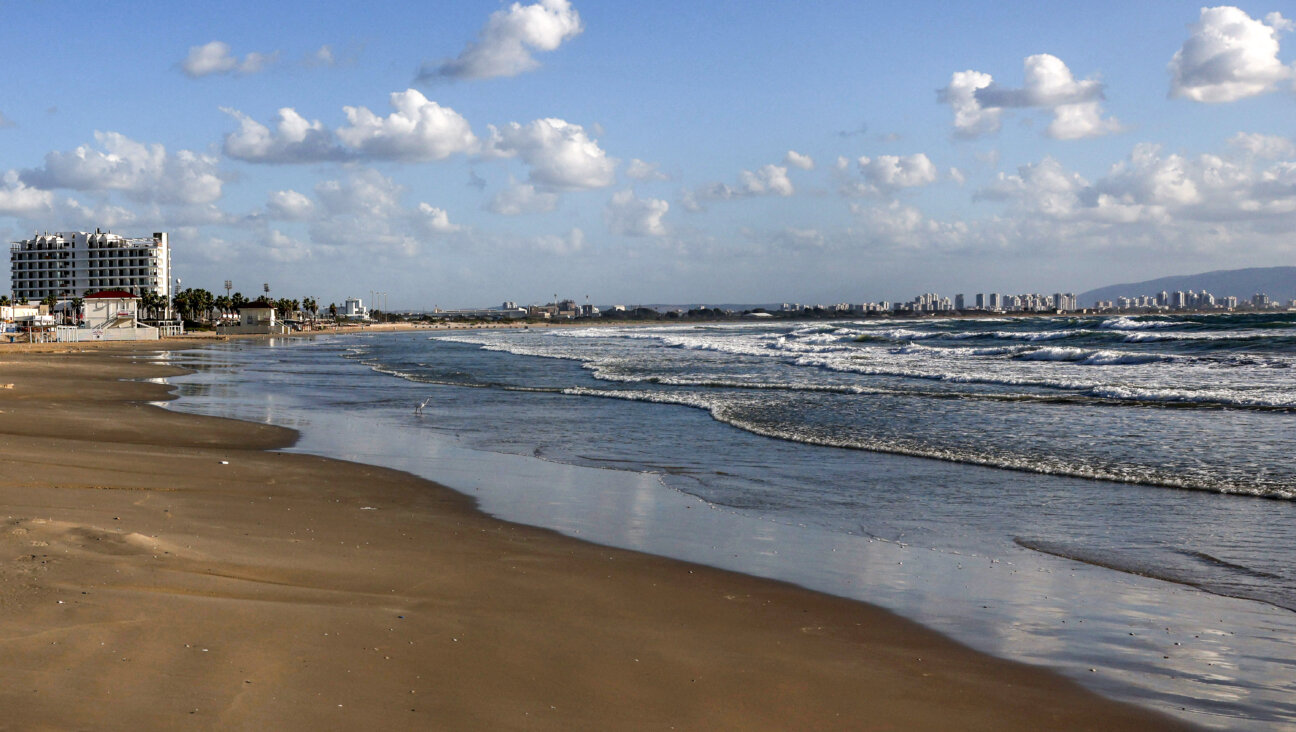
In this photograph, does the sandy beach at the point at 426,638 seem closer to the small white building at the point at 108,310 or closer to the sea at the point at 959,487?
the sea at the point at 959,487

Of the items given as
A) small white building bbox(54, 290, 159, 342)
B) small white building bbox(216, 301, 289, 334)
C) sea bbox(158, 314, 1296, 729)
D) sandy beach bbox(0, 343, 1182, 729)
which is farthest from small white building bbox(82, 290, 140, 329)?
sandy beach bbox(0, 343, 1182, 729)

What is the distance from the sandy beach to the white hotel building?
150773 mm

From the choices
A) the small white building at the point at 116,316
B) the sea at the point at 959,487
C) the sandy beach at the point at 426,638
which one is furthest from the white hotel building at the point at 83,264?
the sandy beach at the point at 426,638

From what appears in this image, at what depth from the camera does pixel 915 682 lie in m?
4.80

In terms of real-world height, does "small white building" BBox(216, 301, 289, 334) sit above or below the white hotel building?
below

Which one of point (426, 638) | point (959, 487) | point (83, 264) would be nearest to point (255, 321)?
point (83, 264)

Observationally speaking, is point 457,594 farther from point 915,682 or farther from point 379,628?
point 915,682

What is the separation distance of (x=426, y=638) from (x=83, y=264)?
164 m

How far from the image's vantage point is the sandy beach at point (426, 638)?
4184mm

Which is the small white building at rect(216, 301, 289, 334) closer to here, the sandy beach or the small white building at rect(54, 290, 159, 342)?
the small white building at rect(54, 290, 159, 342)

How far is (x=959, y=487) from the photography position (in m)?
10.7

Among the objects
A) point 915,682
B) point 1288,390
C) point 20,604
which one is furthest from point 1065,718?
point 1288,390

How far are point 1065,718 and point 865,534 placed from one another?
405cm

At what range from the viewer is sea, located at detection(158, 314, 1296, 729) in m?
5.66
